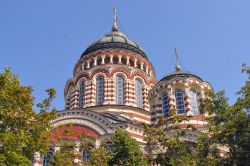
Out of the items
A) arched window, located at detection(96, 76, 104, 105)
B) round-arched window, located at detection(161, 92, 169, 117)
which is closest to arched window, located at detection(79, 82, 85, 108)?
arched window, located at detection(96, 76, 104, 105)

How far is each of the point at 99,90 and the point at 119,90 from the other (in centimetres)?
204

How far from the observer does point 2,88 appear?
1555 cm

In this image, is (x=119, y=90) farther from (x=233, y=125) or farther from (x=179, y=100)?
(x=233, y=125)

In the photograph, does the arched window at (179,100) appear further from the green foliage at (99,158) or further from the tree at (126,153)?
the green foliage at (99,158)

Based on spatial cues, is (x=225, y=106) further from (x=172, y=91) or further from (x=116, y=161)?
(x=172, y=91)

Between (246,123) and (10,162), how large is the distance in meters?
10.4

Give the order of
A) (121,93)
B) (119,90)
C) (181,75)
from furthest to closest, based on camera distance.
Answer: (119,90), (121,93), (181,75)

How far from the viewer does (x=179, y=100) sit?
30.2m

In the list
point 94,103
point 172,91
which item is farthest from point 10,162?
point 94,103

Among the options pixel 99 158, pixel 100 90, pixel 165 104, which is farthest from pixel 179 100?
pixel 99 158

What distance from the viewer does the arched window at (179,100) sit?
29.7 meters

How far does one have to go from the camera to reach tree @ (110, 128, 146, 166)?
16758 mm

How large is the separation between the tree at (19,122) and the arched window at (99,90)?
61.0ft

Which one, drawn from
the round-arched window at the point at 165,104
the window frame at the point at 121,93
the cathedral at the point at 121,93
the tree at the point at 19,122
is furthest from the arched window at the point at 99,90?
the tree at the point at 19,122
